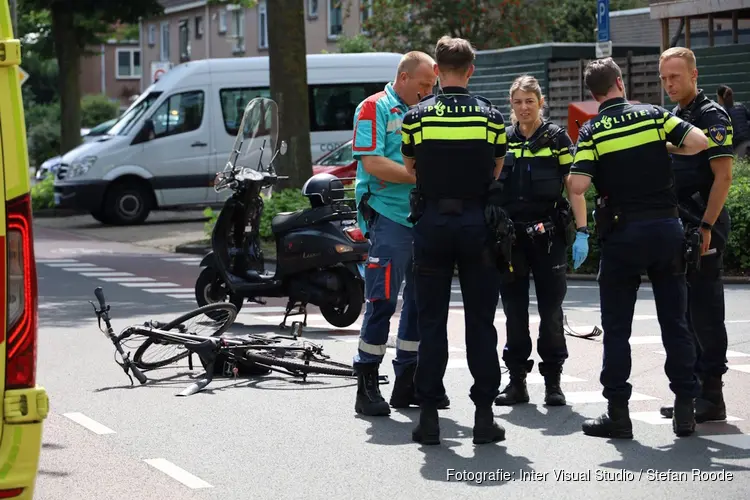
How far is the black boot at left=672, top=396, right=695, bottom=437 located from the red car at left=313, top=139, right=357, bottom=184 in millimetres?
15419

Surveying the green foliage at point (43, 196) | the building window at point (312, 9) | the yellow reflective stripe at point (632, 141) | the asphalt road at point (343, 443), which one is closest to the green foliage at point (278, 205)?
the asphalt road at point (343, 443)

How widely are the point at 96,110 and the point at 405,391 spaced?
2203 inches

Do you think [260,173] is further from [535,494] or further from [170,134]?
[170,134]

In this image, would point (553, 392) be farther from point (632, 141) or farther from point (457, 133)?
point (457, 133)

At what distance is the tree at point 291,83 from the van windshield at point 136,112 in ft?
16.9

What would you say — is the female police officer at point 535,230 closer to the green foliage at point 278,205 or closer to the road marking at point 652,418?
the road marking at point 652,418

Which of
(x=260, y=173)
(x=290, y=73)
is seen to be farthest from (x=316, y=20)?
(x=260, y=173)

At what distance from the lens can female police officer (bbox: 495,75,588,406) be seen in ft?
25.1

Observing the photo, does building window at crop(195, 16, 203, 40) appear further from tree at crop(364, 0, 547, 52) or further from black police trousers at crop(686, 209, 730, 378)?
black police trousers at crop(686, 209, 730, 378)

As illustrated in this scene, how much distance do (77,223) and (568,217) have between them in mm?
20134

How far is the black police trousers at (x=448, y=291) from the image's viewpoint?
6.63m

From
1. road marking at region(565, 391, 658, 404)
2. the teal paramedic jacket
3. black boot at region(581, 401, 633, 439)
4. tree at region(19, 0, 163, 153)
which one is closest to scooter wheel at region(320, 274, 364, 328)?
road marking at region(565, 391, 658, 404)

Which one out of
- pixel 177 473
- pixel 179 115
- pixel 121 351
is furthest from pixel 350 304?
pixel 179 115

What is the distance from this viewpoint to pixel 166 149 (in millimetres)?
25031
